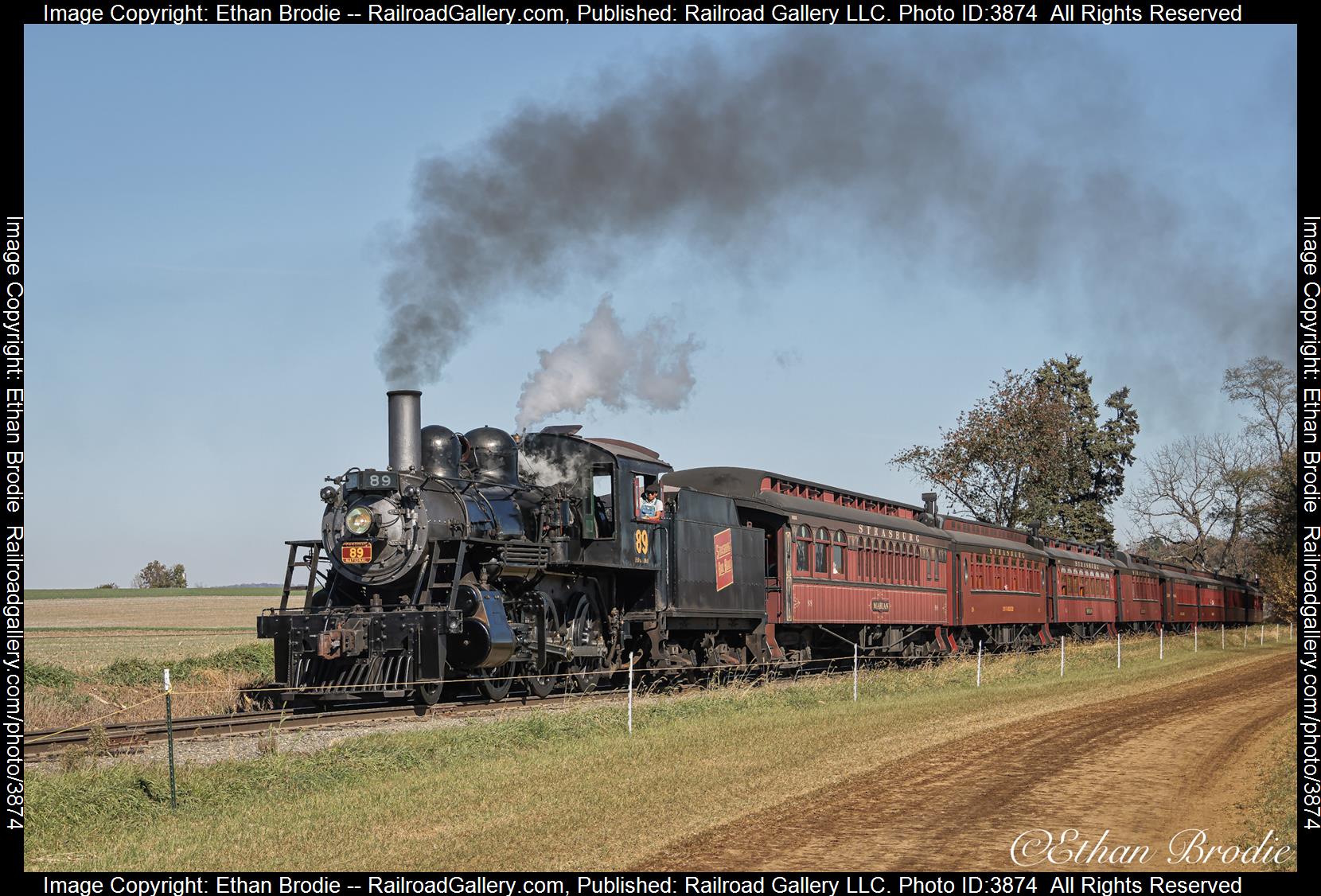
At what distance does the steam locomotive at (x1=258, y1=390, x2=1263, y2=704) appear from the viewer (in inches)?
651

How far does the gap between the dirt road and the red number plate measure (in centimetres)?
788

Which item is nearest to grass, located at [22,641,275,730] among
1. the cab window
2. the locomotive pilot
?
the cab window

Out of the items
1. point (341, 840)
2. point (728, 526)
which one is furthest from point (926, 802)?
point (728, 526)

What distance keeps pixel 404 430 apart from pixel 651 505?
4.49m

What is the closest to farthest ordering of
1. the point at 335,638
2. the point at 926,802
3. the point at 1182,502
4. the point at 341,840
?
the point at 341,840, the point at 926,802, the point at 335,638, the point at 1182,502

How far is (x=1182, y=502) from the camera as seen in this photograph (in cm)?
6381

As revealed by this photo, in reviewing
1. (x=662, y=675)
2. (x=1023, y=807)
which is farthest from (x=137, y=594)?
(x=1023, y=807)

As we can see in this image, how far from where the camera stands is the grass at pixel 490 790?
8547 millimetres

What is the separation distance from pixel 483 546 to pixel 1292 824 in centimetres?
1115

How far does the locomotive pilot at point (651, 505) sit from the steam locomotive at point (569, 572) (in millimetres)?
81

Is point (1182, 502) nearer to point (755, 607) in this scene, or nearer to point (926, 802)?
point (755, 607)

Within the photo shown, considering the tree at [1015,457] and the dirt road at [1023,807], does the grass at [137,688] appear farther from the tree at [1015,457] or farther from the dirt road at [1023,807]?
the tree at [1015,457]
